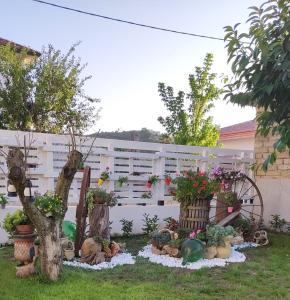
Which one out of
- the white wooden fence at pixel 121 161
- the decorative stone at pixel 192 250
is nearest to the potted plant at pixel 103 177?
the white wooden fence at pixel 121 161

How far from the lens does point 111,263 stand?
16.4 feet

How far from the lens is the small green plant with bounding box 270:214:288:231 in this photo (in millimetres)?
7964

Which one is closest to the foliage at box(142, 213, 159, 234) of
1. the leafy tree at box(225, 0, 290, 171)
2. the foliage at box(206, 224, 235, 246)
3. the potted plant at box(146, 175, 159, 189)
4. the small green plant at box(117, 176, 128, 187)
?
the potted plant at box(146, 175, 159, 189)

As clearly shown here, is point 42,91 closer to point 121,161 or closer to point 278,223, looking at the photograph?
point 121,161

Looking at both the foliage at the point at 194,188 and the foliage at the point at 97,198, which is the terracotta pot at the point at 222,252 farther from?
the foliage at the point at 97,198

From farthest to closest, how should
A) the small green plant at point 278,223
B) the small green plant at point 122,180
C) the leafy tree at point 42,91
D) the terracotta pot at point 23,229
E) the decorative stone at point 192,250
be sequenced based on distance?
the leafy tree at point 42,91
the small green plant at point 278,223
the small green plant at point 122,180
the decorative stone at point 192,250
the terracotta pot at point 23,229

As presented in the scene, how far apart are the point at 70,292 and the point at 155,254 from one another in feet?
6.49

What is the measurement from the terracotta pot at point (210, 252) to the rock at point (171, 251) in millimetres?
381

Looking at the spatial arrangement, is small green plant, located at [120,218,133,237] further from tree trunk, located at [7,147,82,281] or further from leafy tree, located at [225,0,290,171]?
leafy tree, located at [225,0,290,171]

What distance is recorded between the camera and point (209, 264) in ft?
16.8

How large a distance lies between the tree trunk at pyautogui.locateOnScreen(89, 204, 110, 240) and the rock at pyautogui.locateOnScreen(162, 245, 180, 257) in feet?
2.64

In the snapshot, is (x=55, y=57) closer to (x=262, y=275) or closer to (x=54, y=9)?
(x=54, y=9)

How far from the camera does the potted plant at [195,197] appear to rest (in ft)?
20.4

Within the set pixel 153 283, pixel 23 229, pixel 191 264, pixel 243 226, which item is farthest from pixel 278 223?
pixel 23 229
